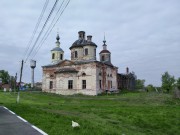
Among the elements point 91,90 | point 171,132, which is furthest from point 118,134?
point 91,90

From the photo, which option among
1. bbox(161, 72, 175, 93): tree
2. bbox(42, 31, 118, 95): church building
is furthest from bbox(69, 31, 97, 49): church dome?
bbox(161, 72, 175, 93): tree

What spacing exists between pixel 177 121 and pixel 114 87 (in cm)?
3579

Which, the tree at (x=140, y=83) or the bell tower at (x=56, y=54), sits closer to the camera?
the bell tower at (x=56, y=54)

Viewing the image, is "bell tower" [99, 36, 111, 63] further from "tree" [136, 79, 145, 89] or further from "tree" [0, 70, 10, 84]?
"tree" [0, 70, 10, 84]

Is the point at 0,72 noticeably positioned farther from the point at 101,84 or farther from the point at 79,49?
the point at 101,84

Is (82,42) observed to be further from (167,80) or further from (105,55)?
(167,80)

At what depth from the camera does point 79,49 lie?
5278cm

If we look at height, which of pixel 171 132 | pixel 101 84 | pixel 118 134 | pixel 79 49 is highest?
pixel 79 49

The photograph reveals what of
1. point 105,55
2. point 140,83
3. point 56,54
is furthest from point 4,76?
point 140,83

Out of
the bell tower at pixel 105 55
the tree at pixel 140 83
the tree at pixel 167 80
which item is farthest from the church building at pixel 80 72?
the tree at pixel 140 83

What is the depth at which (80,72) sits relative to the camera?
47.0 m

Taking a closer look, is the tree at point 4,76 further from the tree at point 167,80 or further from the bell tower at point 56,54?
the tree at point 167,80

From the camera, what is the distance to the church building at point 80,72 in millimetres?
45688

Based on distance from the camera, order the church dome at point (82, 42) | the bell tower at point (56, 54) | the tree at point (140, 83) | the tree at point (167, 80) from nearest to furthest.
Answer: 1. the church dome at point (82, 42)
2. the bell tower at point (56, 54)
3. the tree at point (167, 80)
4. the tree at point (140, 83)
